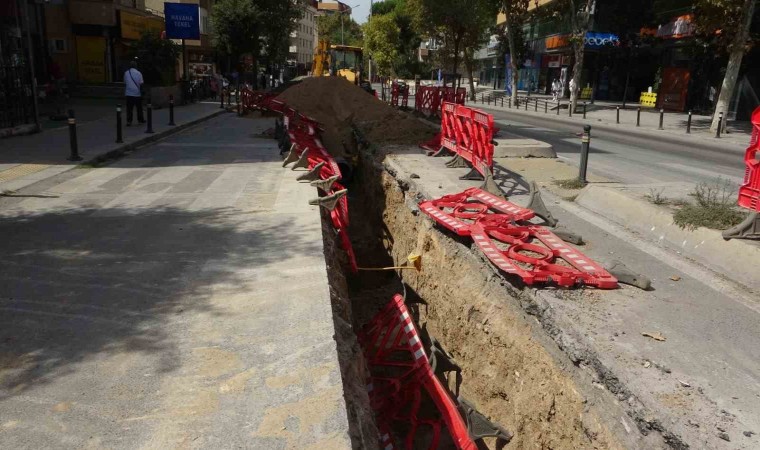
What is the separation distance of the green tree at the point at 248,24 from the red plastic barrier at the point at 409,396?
118ft

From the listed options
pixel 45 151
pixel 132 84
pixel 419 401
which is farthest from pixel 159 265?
pixel 132 84

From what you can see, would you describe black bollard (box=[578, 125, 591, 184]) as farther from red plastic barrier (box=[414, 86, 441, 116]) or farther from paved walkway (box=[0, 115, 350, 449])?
red plastic barrier (box=[414, 86, 441, 116])

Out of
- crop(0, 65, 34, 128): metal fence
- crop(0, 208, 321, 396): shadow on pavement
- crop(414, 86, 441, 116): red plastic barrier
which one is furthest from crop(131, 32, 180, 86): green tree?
crop(0, 208, 321, 396): shadow on pavement

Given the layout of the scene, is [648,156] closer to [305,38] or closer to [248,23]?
[248,23]

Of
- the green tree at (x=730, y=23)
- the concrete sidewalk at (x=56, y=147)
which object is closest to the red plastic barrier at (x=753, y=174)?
the concrete sidewalk at (x=56, y=147)

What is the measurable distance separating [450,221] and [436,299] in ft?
3.13

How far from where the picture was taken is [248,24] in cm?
3834

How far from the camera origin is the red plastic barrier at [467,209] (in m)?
7.05

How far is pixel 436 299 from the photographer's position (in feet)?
23.4

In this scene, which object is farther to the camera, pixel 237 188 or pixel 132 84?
pixel 132 84

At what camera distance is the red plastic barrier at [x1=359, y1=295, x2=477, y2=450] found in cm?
469

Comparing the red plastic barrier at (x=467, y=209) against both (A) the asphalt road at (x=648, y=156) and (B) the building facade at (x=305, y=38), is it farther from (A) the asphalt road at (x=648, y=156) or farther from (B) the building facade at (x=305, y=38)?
(B) the building facade at (x=305, y=38)

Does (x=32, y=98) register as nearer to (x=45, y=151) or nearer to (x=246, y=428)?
(x=45, y=151)

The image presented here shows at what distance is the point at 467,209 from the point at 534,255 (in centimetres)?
185
